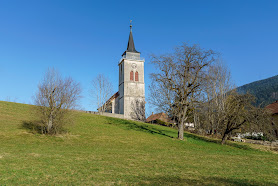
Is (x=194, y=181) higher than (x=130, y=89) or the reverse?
the reverse

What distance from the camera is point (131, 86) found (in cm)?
5800

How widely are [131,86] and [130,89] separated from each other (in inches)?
32.5

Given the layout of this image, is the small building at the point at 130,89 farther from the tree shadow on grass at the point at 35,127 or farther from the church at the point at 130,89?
the tree shadow on grass at the point at 35,127

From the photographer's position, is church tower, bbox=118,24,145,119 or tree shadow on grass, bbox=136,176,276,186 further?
church tower, bbox=118,24,145,119

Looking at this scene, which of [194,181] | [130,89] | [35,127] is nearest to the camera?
[194,181]

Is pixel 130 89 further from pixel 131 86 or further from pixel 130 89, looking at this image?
pixel 131 86

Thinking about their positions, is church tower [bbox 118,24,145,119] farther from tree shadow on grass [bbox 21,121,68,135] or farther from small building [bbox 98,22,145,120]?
tree shadow on grass [bbox 21,121,68,135]

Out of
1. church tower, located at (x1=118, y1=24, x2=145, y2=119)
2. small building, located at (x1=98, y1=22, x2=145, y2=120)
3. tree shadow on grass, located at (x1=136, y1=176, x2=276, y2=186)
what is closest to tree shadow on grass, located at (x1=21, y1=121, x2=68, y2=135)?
tree shadow on grass, located at (x1=136, y1=176, x2=276, y2=186)

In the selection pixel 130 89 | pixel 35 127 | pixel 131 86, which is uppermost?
pixel 131 86

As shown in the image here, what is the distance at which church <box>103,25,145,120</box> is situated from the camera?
56750mm

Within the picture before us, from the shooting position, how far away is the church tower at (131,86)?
2232 inches

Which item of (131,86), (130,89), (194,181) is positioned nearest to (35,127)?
(194,181)

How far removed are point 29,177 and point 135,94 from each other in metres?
49.1

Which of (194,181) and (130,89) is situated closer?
(194,181)
